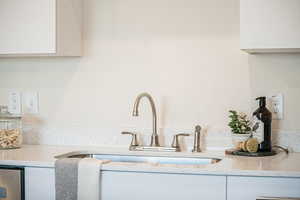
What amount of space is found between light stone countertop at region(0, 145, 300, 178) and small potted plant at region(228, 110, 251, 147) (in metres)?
0.11

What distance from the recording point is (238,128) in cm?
263

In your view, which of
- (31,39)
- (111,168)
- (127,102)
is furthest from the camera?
(127,102)

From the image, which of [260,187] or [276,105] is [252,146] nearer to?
[276,105]

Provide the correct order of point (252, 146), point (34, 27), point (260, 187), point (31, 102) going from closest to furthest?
point (260, 187) → point (252, 146) → point (34, 27) → point (31, 102)

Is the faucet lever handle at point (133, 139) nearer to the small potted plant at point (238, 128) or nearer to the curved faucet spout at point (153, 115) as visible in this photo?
the curved faucet spout at point (153, 115)

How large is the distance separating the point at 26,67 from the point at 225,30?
1.19 m

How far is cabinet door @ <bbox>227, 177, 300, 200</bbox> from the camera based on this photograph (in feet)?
6.88

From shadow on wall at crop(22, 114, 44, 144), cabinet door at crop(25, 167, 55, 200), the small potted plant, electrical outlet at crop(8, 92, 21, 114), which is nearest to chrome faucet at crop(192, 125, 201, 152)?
the small potted plant

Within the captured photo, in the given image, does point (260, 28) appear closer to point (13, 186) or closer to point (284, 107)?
point (284, 107)

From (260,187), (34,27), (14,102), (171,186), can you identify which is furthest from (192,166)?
(14,102)

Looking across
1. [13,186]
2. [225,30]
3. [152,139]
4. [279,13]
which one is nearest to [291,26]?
[279,13]

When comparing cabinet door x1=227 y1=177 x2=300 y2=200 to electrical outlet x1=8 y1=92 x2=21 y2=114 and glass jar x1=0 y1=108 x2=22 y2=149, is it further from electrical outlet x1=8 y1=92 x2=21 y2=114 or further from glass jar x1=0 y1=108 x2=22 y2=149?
electrical outlet x1=8 y1=92 x2=21 y2=114

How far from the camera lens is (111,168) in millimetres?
2254

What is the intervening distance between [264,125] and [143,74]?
73 centimetres
